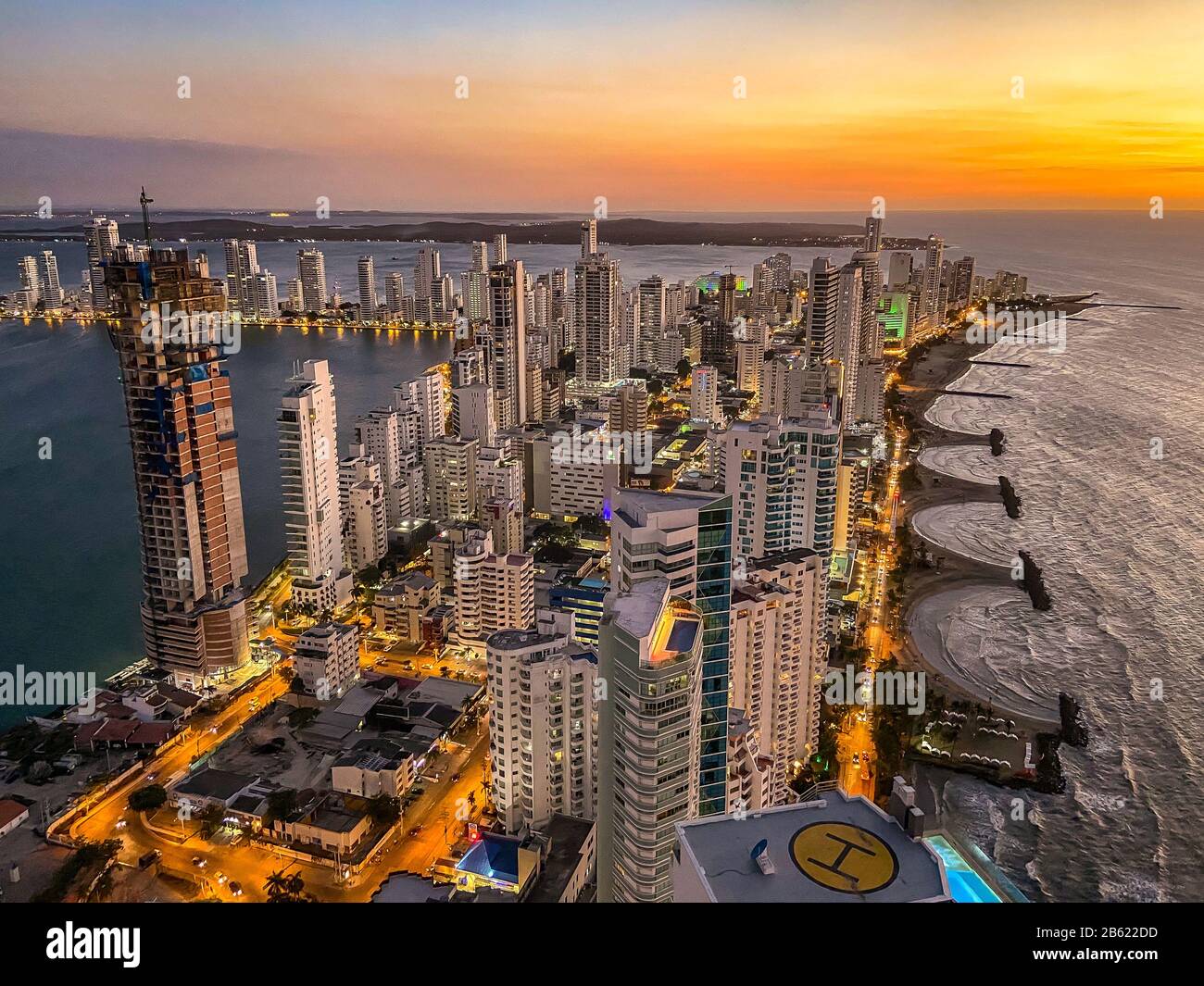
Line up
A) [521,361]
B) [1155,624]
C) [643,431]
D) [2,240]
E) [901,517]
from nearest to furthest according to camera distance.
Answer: [1155,624], [901,517], [643,431], [521,361], [2,240]

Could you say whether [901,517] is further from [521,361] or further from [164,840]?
[164,840]

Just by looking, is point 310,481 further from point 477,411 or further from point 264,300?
point 264,300

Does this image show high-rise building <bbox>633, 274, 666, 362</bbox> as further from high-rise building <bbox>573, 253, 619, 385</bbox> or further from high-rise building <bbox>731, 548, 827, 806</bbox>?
high-rise building <bbox>731, 548, 827, 806</bbox>

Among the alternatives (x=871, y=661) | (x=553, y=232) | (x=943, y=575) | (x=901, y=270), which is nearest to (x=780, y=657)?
(x=871, y=661)

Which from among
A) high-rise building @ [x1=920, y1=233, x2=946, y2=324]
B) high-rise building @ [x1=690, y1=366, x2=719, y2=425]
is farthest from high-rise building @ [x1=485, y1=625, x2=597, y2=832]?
high-rise building @ [x1=920, y1=233, x2=946, y2=324]

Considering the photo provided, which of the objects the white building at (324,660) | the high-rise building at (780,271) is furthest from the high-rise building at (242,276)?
the white building at (324,660)

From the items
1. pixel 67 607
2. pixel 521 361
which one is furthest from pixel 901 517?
pixel 67 607
